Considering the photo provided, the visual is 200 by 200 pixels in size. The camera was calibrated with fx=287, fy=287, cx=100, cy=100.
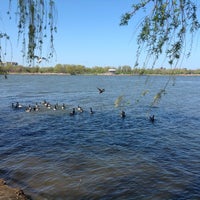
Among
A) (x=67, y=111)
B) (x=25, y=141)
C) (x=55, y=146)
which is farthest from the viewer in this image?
(x=67, y=111)

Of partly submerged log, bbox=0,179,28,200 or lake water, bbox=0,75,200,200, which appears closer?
A: partly submerged log, bbox=0,179,28,200

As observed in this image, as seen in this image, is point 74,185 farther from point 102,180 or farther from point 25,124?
point 25,124

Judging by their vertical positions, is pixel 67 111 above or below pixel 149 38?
below

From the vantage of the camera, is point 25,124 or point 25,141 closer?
point 25,141

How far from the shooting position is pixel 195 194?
11.5 metres

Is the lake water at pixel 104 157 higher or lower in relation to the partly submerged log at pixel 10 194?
lower

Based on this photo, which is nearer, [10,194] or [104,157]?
[10,194]

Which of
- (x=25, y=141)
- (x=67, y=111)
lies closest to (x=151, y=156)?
(x=25, y=141)

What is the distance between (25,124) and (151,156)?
1349cm

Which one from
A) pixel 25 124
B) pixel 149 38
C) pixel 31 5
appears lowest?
pixel 25 124

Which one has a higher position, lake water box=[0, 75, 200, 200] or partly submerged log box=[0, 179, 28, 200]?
partly submerged log box=[0, 179, 28, 200]

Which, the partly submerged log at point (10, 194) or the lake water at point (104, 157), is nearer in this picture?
the partly submerged log at point (10, 194)

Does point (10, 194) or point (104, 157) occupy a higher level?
point (10, 194)

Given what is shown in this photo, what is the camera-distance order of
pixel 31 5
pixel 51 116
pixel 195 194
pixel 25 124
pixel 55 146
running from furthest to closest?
pixel 51 116
pixel 25 124
pixel 55 146
pixel 195 194
pixel 31 5
